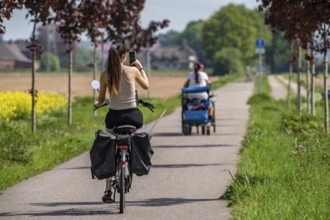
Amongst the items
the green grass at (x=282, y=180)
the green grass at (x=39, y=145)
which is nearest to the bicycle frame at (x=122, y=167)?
the green grass at (x=282, y=180)

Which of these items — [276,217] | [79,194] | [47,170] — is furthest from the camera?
[47,170]

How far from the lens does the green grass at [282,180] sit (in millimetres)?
8547

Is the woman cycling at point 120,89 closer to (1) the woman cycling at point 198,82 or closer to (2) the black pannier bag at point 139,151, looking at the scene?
(2) the black pannier bag at point 139,151

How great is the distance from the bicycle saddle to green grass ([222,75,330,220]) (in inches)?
54.3

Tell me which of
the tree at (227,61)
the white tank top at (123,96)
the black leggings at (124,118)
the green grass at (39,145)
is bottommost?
the green grass at (39,145)

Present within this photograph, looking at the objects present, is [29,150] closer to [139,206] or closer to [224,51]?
[139,206]

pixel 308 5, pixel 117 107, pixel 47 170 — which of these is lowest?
pixel 47 170

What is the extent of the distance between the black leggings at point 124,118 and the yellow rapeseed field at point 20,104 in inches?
434

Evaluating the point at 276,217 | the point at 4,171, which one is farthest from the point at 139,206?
the point at 4,171

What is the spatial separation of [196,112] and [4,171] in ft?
28.7

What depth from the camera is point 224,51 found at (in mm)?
121250

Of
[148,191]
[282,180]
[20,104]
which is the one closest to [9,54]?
[20,104]

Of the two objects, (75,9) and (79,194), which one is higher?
(75,9)

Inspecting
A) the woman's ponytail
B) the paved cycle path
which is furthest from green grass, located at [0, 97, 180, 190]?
the woman's ponytail
